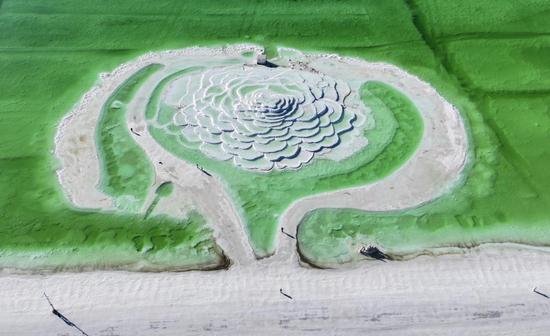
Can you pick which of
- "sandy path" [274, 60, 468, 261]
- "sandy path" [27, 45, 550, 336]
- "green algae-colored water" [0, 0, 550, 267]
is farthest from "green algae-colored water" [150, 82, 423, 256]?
"green algae-colored water" [0, 0, 550, 267]

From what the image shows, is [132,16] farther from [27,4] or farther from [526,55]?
[526,55]

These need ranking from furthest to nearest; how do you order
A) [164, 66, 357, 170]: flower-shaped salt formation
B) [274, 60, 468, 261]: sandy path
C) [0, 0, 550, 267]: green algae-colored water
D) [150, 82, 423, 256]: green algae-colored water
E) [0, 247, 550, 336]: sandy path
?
[164, 66, 357, 170]: flower-shaped salt formation < [274, 60, 468, 261]: sandy path < [150, 82, 423, 256]: green algae-colored water < [0, 0, 550, 267]: green algae-colored water < [0, 247, 550, 336]: sandy path

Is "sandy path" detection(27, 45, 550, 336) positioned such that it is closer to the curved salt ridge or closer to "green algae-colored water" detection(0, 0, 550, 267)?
the curved salt ridge

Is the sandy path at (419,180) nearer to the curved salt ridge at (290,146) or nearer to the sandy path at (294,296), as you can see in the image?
the curved salt ridge at (290,146)

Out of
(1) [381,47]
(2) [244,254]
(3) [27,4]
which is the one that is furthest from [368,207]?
(3) [27,4]

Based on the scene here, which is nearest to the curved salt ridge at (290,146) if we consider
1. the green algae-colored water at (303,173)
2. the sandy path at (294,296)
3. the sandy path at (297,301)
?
the green algae-colored water at (303,173)

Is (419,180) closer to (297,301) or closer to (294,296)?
(294,296)
